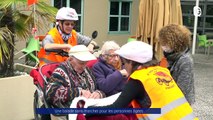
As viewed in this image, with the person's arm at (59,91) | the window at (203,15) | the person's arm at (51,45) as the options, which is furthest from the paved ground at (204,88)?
the window at (203,15)

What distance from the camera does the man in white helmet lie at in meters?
3.75

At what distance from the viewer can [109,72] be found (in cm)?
353

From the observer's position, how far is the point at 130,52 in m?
2.44

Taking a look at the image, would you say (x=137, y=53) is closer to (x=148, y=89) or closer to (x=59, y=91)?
(x=148, y=89)

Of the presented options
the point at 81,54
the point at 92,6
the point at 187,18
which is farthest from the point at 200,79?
the point at 187,18

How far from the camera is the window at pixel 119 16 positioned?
1213 cm

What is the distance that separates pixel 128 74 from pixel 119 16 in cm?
970

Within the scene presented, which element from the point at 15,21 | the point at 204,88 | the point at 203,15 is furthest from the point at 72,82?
the point at 203,15

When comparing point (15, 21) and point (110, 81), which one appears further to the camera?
point (15, 21)

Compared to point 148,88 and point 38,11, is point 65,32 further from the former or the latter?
point 148,88

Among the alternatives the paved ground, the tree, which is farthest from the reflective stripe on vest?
the paved ground

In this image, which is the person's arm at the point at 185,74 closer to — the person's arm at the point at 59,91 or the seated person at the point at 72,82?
the seated person at the point at 72,82

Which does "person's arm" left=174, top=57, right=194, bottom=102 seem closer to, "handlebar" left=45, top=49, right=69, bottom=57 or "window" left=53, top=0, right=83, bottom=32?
"handlebar" left=45, top=49, right=69, bottom=57

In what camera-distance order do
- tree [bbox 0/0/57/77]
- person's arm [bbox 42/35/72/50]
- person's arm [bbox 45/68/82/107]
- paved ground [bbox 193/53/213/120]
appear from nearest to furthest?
person's arm [bbox 45/68/82/107] → person's arm [bbox 42/35/72/50] → tree [bbox 0/0/57/77] → paved ground [bbox 193/53/213/120]
